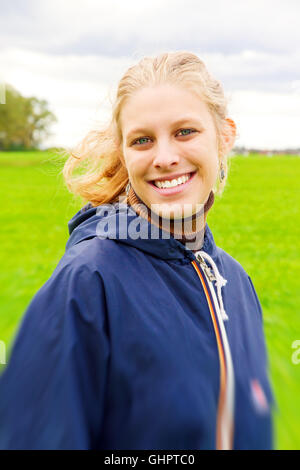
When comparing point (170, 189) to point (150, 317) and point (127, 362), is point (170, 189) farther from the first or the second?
point (127, 362)

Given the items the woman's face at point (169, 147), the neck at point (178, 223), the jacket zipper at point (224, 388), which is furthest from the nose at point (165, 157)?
the jacket zipper at point (224, 388)

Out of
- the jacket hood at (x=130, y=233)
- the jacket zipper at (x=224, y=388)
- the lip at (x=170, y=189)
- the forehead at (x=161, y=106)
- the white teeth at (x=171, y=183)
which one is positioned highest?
the forehead at (x=161, y=106)

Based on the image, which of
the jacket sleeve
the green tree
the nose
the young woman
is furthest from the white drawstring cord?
the green tree

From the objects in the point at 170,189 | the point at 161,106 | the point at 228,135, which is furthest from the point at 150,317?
the point at 228,135

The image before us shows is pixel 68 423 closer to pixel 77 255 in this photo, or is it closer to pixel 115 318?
pixel 115 318

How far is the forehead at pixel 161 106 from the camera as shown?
179 cm

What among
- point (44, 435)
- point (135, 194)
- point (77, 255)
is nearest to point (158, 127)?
point (135, 194)

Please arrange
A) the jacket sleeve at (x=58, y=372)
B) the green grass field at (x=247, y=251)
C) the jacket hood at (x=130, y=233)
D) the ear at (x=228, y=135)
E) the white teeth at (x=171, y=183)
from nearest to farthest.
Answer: the jacket sleeve at (x=58, y=372), the jacket hood at (x=130, y=233), the white teeth at (x=171, y=183), the ear at (x=228, y=135), the green grass field at (x=247, y=251)

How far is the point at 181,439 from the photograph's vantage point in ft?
4.95

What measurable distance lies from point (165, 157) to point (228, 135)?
1.76 ft

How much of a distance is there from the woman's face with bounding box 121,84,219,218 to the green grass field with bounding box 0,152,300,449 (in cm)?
82

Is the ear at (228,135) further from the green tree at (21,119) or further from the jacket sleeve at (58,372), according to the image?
the green tree at (21,119)

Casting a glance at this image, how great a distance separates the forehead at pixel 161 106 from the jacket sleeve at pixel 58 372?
675 millimetres

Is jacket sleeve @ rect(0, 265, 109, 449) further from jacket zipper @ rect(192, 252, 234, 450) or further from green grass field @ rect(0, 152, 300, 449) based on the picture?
green grass field @ rect(0, 152, 300, 449)
